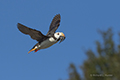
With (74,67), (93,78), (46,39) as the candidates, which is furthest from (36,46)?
(93,78)

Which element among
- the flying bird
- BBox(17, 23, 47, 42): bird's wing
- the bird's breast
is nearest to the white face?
the flying bird

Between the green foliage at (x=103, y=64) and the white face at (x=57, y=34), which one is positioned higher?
the white face at (x=57, y=34)

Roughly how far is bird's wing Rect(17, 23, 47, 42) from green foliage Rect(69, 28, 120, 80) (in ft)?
9.79

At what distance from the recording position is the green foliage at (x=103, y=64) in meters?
12.6

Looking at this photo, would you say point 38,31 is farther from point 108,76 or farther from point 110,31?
point 108,76

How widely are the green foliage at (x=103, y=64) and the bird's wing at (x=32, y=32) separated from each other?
9.79ft

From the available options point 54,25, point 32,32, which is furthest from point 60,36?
point 54,25

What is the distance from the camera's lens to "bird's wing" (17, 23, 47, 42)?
15470 mm

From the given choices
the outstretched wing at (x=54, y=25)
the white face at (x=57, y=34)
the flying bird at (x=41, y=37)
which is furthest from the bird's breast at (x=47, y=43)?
the outstretched wing at (x=54, y=25)

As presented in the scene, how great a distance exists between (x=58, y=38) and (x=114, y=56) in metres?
3.44

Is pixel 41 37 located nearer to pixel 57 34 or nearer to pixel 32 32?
pixel 32 32

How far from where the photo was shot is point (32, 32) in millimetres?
16000

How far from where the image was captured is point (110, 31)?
14.4 m

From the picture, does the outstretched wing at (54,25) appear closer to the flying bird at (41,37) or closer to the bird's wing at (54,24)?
the bird's wing at (54,24)
